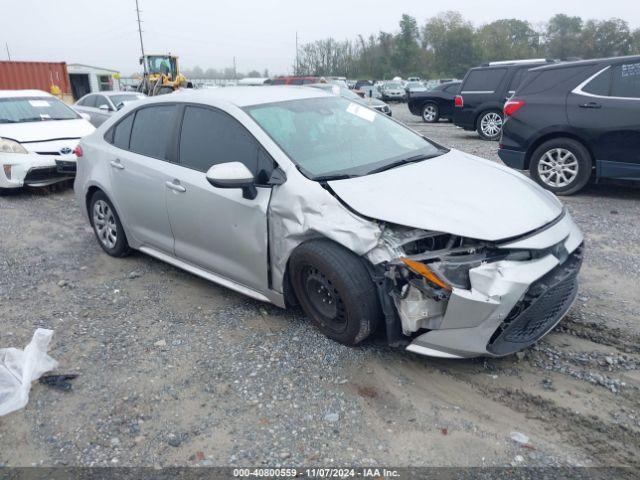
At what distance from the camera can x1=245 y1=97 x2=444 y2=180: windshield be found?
354cm

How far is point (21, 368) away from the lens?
327 cm

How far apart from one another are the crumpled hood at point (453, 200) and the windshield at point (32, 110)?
752cm

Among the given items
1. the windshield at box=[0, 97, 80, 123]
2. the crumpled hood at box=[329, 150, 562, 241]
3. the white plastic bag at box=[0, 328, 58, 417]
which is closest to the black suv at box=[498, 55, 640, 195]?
the crumpled hood at box=[329, 150, 562, 241]

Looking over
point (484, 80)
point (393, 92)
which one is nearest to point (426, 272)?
point (484, 80)

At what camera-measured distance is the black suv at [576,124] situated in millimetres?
6234

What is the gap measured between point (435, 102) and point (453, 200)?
15769mm

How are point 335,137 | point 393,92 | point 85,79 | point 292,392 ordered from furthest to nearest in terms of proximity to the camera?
point 85,79 < point 393,92 < point 335,137 < point 292,392

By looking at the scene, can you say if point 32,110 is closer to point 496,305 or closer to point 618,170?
point 496,305

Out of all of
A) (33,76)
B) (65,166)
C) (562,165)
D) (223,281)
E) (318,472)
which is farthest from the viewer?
(33,76)

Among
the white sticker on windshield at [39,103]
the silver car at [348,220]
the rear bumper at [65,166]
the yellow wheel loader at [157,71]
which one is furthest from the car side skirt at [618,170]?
the yellow wheel loader at [157,71]

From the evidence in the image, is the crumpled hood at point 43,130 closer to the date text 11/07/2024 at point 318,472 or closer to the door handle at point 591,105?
the date text 11/07/2024 at point 318,472

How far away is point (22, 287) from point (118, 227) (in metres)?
0.98

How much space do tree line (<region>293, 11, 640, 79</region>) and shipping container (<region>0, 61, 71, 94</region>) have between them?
4285 cm

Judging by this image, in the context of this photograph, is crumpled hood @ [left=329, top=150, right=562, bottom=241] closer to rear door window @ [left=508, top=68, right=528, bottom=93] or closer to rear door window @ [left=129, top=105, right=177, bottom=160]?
rear door window @ [left=129, top=105, right=177, bottom=160]
